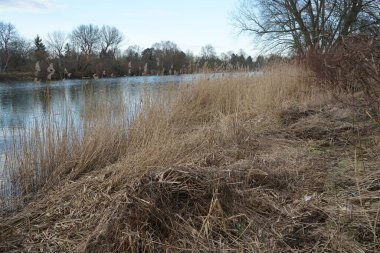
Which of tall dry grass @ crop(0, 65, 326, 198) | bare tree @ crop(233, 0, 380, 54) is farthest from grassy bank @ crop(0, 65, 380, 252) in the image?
bare tree @ crop(233, 0, 380, 54)

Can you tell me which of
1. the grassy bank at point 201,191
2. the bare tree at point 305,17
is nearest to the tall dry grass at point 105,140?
the grassy bank at point 201,191

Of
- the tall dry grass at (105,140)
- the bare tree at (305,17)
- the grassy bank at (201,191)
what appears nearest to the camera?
the grassy bank at (201,191)

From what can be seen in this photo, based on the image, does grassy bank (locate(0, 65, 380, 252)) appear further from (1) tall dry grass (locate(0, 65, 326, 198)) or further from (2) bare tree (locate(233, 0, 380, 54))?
(2) bare tree (locate(233, 0, 380, 54))

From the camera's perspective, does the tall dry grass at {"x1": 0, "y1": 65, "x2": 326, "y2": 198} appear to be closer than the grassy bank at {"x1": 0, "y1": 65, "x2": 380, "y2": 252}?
No

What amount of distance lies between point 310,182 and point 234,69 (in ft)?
23.2

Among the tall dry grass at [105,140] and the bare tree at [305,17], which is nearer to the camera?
the tall dry grass at [105,140]

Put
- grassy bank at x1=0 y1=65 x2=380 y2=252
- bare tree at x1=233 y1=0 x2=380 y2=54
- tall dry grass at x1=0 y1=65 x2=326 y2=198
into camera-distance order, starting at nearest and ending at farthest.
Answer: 1. grassy bank at x1=0 y1=65 x2=380 y2=252
2. tall dry grass at x1=0 y1=65 x2=326 y2=198
3. bare tree at x1=233 y1=0 x2=380 y2=54

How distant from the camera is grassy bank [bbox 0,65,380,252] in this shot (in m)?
1.99

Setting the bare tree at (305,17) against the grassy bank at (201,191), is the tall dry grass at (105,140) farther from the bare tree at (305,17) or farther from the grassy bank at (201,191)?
the bare tree at (305,17)

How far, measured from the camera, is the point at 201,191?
7.55 ft

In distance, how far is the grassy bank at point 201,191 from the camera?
6.54 feet

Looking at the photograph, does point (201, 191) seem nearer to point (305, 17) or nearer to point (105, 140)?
point (105, 140)

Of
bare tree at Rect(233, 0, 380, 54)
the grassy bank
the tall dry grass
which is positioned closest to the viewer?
the grassy bank

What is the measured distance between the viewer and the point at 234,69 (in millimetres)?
9477
